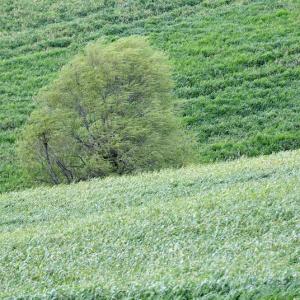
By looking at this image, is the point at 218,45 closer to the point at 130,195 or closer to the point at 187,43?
the point at 187,43

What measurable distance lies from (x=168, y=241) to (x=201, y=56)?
35.3 metres

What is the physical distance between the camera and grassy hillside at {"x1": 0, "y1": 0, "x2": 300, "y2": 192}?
40.7 m

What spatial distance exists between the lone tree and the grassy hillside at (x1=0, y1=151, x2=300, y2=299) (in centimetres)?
818

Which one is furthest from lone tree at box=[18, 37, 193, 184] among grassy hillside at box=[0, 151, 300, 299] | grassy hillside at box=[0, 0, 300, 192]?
grassy hillside at box=[0, 151, 300, 299]

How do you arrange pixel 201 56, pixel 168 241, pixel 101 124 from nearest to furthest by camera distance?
pixel 168 241, pixel 101 124, pixel 201 56

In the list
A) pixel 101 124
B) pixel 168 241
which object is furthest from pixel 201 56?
pixel 168 241

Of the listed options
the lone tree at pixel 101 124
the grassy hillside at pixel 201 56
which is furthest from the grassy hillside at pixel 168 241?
the grassy hillside at pixel 201 56

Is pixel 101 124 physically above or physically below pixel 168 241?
below

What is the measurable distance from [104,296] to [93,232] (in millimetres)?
6094

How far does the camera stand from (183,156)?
3478 centimetres

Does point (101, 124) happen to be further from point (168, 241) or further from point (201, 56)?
point (168, 241)

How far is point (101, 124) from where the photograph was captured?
3369cm

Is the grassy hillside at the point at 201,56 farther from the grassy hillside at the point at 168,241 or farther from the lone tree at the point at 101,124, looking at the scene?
the grassy hillside at the point at 168,241

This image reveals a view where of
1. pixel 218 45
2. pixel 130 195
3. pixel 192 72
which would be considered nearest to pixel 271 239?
pixel 130 195
